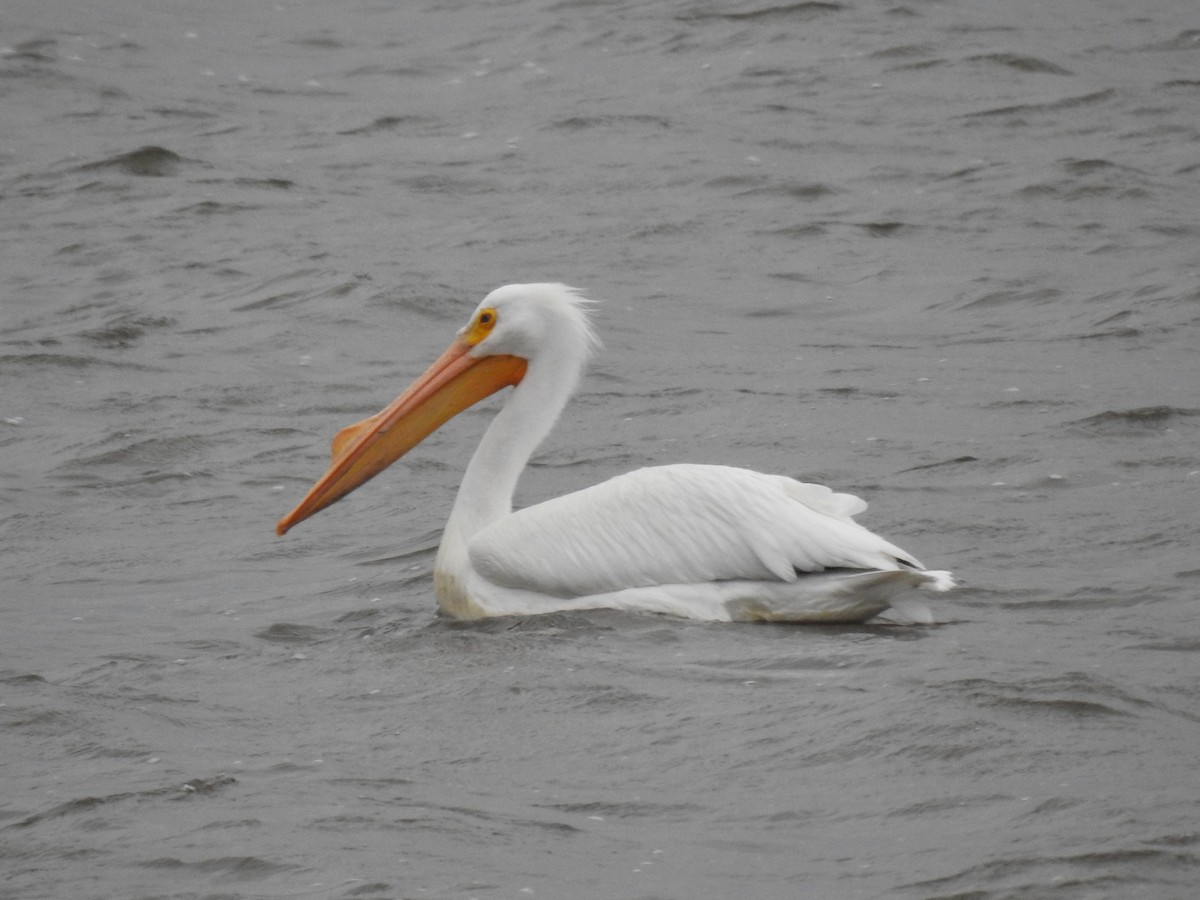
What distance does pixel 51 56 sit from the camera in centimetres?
1602

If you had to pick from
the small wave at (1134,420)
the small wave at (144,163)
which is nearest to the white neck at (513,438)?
the small wave at (1134,420)

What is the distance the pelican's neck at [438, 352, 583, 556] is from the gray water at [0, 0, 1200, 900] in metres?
0.39

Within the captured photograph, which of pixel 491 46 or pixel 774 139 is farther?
pixel 491 46

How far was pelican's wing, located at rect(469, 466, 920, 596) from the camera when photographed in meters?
5.79

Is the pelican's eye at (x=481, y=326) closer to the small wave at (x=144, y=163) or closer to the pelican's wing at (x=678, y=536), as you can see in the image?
the pelican's wing at (x=678, y=536)

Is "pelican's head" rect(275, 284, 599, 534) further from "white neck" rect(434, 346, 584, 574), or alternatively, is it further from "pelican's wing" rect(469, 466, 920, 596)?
"pelican's wing" rect(469, 466, 920, 596)

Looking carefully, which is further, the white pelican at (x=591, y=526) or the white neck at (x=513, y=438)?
the white neck at (x=513, y=438)

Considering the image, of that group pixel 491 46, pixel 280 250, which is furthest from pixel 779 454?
pixel 491 46

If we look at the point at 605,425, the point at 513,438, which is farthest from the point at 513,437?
the point at 605,425

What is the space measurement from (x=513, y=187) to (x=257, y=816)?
8576 mm

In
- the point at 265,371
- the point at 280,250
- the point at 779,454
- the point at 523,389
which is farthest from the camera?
the point at 280,250

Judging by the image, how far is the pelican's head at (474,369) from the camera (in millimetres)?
6660

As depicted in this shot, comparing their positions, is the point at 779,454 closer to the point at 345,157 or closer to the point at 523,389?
the point at 523,389

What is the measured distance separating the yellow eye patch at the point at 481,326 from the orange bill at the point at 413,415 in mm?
41
